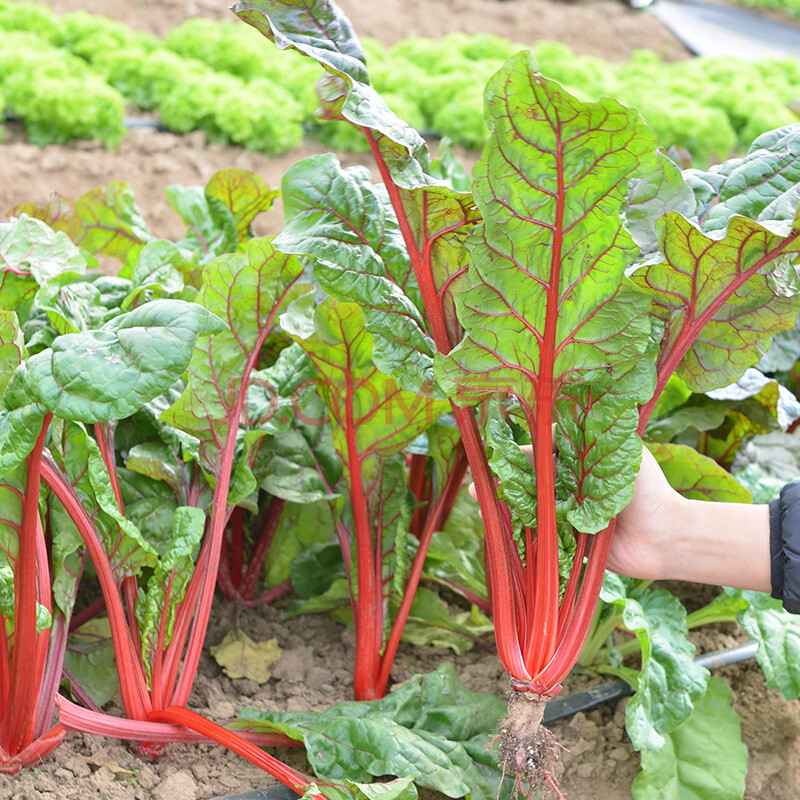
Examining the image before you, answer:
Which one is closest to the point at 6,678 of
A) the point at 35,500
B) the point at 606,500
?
the point at 35,500

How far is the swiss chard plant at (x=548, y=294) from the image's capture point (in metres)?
1.26

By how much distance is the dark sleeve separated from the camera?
4.82 ft

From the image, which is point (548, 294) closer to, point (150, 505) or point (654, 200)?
point (654, 200)

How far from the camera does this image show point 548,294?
4.42ft

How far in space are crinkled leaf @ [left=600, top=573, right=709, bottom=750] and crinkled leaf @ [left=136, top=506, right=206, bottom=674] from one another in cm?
75

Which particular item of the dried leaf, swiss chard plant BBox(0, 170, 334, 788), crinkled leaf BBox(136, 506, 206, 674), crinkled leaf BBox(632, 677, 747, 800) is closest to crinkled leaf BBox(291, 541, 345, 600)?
the dried leaf

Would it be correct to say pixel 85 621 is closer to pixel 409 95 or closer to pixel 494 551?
pixel 494 551

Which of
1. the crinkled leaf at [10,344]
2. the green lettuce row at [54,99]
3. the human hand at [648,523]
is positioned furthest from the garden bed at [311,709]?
the green lettuce row at [54,99]

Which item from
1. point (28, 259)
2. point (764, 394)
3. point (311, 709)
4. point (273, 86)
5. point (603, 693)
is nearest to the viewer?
point (28, 259)

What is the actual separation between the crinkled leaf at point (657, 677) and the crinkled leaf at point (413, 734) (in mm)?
276

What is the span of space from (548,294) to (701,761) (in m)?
1.03

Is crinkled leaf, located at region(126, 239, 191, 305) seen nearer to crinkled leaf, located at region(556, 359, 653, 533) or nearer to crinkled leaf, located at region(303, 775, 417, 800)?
crinkled leaf, located at region(556, 359, 653, 533)

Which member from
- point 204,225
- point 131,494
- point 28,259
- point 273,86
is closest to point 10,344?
point 28,259

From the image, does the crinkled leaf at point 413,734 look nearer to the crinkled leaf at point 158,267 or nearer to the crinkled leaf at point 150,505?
the crinkled leaf at point 150,505
